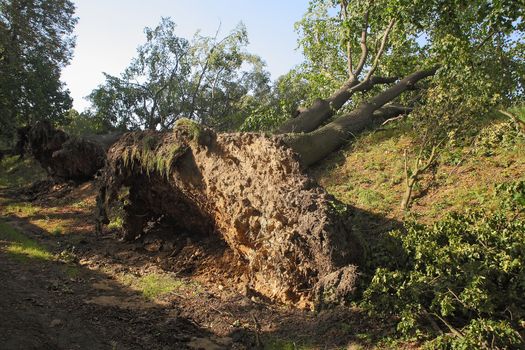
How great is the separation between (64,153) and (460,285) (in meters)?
13.7

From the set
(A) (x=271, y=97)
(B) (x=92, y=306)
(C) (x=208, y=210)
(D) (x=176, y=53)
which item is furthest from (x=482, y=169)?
(A) (x=271, y=97)

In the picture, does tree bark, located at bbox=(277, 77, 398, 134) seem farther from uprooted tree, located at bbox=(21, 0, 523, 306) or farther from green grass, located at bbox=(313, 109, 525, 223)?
uprooted tree, located at bbox=(21, 0, 523, 306)

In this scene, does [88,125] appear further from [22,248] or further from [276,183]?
[276,183]

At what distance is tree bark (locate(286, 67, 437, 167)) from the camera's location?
36.8 feet

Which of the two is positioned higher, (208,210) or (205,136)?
(205,136)

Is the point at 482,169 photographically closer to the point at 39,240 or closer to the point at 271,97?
the point at 39,240

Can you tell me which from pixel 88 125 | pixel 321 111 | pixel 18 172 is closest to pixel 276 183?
pixel 321 111

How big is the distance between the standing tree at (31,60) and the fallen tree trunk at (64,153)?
3.88m

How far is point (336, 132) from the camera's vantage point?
12.2 m

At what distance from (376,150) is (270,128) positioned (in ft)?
11.7

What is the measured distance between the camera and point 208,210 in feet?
23.2

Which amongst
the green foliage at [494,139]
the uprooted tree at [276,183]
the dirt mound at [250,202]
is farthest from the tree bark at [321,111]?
the dirt mound at [250,202]

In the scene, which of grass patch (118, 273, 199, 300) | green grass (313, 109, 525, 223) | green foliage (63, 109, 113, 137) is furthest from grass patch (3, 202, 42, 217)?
green grass (313, 109, 525, 223)

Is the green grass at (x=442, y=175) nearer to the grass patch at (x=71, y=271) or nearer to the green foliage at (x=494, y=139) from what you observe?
the green foliage at (x=494, y=139)
